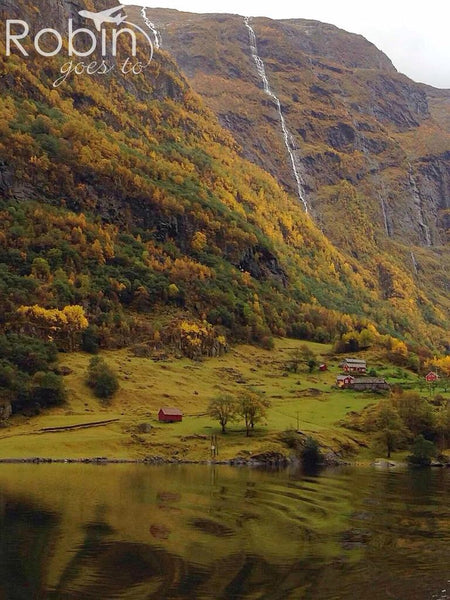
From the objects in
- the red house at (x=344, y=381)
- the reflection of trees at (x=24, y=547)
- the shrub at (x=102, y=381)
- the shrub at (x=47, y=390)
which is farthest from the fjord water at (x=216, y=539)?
the red house at (x=344, y=381)

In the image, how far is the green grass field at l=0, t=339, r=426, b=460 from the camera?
97.6m

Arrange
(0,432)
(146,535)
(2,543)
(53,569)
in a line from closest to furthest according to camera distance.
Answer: (53,569)
(2,543)
(146,535)
(0,432)

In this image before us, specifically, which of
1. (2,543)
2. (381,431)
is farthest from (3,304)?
(2,543)

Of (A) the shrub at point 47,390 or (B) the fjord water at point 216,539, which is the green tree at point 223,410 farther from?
(B) the fjord water at point 216,539

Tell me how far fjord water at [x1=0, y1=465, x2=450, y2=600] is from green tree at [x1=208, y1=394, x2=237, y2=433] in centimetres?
3253

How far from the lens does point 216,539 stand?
146 ft

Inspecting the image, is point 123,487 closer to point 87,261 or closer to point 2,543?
point 2,543

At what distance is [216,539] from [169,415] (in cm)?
6755

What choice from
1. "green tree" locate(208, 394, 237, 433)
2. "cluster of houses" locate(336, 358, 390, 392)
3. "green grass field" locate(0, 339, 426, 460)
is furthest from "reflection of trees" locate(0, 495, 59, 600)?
"cluster of houses" locate(336, 358, 390, 392)

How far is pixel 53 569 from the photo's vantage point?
36.2 meters

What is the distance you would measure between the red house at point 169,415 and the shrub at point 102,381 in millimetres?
13066

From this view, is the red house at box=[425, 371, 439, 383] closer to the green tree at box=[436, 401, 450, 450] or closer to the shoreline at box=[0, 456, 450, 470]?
the green tree at box=[436, 401, 450, 450]

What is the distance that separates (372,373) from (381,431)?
4884 centimetres

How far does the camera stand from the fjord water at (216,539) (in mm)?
33812
